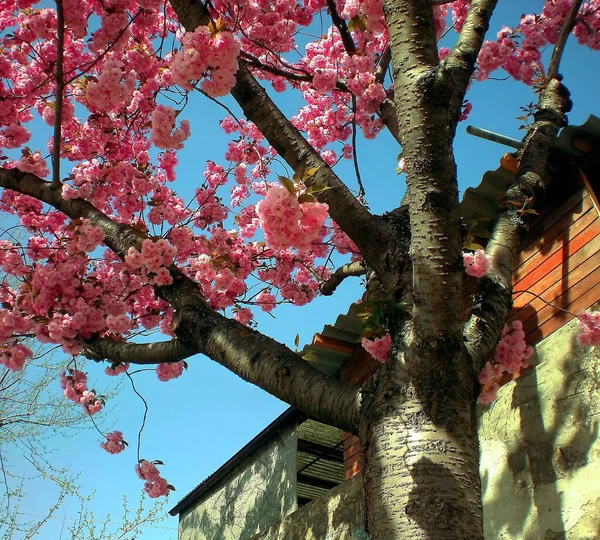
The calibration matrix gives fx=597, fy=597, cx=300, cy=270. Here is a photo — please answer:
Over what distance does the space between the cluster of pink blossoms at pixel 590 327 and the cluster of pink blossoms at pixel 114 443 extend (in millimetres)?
3766

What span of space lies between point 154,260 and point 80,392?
2.32 meters

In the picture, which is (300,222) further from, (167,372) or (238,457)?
(238,457)

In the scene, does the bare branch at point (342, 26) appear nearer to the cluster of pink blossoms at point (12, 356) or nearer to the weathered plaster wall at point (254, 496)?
the cluster of pink blossoms at point (12, 356)

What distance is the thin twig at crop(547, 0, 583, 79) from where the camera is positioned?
137 inches

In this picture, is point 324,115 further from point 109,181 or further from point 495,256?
point 495,256

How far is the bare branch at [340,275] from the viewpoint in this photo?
12.8 feet

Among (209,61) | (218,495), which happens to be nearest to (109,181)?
(209,61)

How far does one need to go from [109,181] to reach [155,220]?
0.70 meters

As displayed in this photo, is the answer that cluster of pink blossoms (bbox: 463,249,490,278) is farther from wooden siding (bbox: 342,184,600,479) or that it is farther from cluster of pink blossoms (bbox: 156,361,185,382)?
cluster of pink blossoms (bbox: 156,361,185,382)

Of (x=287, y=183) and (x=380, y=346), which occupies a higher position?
(x=287, y=183)

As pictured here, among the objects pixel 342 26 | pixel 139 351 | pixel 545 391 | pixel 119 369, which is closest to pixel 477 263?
pixel 545 391

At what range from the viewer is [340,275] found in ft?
13.3

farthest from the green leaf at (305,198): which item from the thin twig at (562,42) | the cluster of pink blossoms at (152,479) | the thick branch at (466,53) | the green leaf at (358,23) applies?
the cluster of pink blossoms at (152,479)

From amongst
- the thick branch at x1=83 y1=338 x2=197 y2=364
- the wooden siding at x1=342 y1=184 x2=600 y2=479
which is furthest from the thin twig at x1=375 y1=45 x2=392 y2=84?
the thick branch at x1=83 y1=338 x2=197 y2=364
